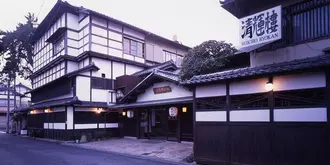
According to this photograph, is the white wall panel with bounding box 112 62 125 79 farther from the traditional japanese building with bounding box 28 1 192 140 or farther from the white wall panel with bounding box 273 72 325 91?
the white wall panel with bounding box 273 72 325 91

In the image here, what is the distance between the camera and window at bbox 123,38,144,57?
28.1 m

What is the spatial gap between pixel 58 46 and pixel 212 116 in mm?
23381

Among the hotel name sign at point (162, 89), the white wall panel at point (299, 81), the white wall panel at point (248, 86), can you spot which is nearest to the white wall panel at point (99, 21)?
the hotel name sign at point (162, 89)

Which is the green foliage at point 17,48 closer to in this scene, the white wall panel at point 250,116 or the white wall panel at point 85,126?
the white wall panel at point 85,126

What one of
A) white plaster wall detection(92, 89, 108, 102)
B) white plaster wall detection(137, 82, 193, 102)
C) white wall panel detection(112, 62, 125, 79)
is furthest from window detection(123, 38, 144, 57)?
white plaster wall detection(137, 82, 193, 102)

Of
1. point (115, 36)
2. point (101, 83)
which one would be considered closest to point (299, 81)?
point (101, 83)

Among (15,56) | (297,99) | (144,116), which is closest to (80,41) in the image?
(144,116)

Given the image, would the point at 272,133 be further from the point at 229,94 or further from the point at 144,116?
the point at 144,116

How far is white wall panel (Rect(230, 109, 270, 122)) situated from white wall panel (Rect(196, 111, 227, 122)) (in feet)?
1.41

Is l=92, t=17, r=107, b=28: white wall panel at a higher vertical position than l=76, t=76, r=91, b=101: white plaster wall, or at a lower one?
A: higher

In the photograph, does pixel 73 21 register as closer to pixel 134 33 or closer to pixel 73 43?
pixel 73 43

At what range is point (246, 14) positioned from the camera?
42.1 feet

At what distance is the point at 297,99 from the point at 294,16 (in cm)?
418

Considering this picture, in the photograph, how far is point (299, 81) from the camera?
30.0 feet
